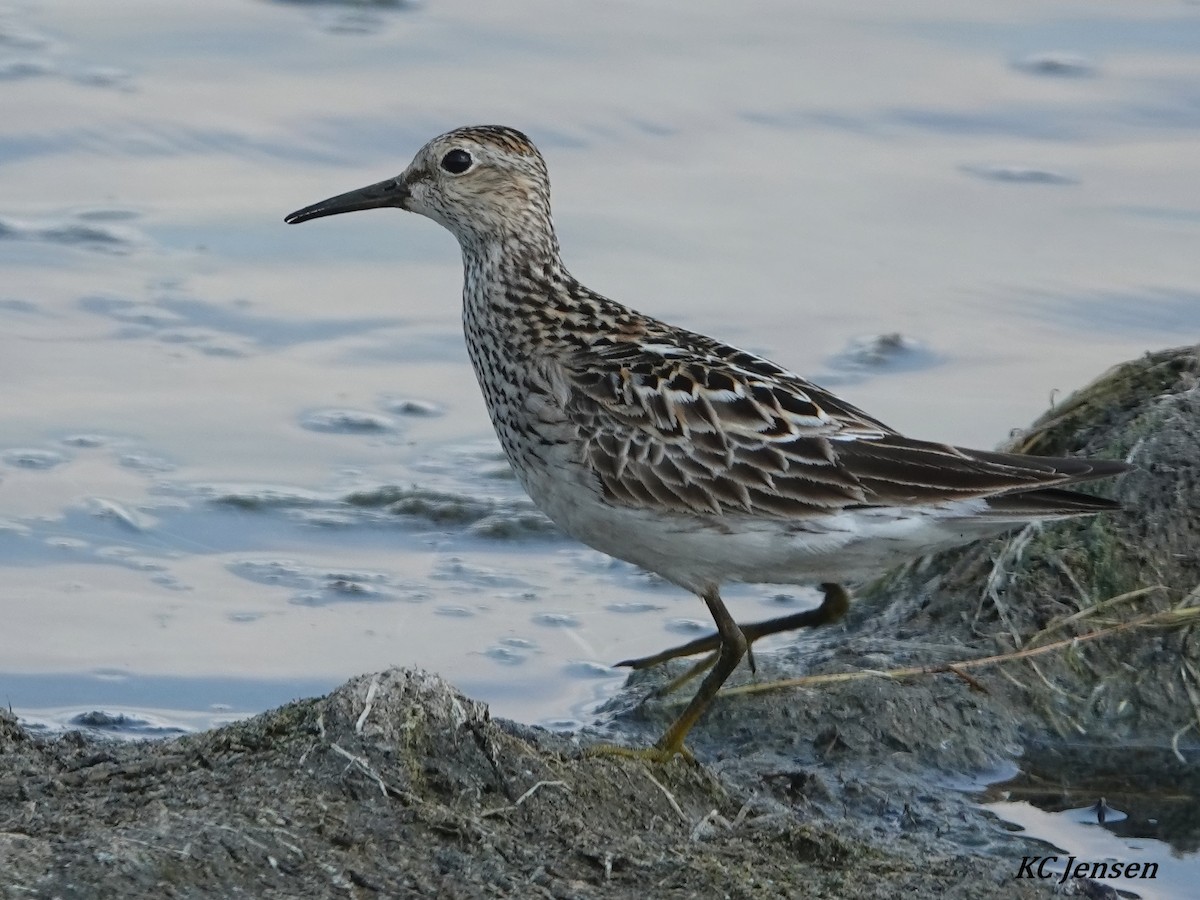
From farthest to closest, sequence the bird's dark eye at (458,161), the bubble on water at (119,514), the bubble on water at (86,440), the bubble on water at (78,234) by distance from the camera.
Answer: the bubble on water at (78,234) < the bubble on water at (86,440) < the bubble on water at (119,514) < the bird's dark eye at (458,161)

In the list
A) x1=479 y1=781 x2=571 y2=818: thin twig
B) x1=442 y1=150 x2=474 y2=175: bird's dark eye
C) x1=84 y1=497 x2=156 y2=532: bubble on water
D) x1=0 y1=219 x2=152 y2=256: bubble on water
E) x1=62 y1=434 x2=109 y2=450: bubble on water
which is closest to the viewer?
x1=479 y1=781 x2=571 y2=818: thin twig

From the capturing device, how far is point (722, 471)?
5848 mm

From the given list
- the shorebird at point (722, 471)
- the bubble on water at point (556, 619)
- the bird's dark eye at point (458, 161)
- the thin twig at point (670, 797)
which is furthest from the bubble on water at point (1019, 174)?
the thin twig at point (670, 797)

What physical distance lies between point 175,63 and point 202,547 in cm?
486

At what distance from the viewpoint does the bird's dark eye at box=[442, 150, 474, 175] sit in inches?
270

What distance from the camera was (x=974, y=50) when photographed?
40.2 ft

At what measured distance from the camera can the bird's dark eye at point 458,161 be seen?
22.5ft

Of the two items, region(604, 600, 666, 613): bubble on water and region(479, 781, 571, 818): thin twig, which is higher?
region(479, 781, 571, 818): thin twig

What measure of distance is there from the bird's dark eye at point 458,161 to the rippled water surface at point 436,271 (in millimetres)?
1642

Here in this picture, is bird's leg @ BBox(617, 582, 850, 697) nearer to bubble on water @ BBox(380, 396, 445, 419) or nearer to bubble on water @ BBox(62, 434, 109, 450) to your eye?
bubble on water @ BBox(380, 396, 445, 419)

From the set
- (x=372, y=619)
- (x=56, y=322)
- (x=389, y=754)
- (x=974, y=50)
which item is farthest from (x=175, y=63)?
(x=389, y=754)

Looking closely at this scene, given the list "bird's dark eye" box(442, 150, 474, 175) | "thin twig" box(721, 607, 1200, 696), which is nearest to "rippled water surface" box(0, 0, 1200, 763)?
"thin twig" box(721, 607, 1200, 696)

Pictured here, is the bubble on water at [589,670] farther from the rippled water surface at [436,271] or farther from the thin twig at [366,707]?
the thin twig at [366,707]

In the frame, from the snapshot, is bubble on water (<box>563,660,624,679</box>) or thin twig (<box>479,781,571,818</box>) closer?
thin twig (<box>479,781,571,818</box>)
